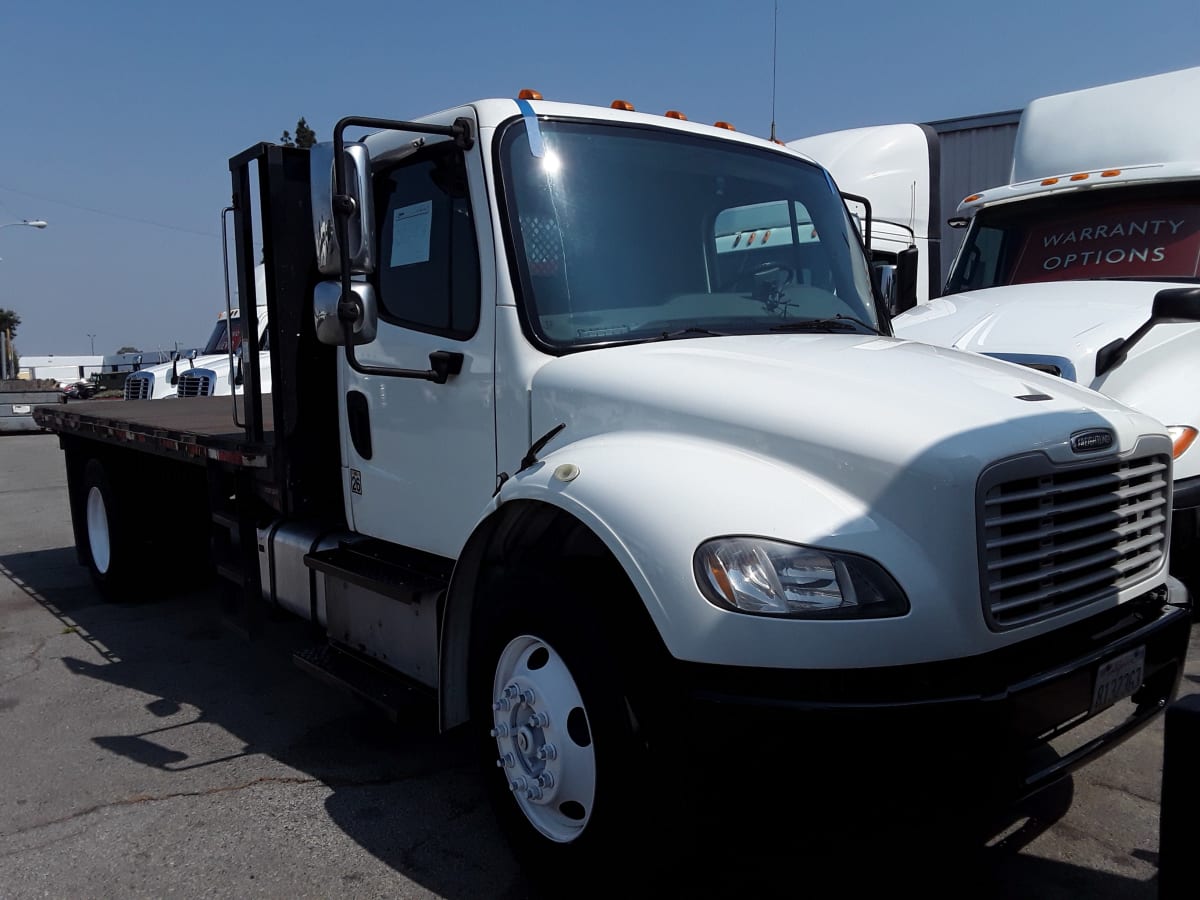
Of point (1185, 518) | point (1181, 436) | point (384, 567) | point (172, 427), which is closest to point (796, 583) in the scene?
point (384, 567)

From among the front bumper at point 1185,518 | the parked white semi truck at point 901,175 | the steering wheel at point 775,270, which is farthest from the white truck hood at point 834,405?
the parked white semi truck at point 901,175

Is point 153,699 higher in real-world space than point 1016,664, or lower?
lower

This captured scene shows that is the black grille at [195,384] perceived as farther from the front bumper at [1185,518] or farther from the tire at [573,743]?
the front bumper at [1185,518]

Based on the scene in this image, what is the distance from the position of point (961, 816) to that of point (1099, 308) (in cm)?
425

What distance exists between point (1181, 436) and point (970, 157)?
23.8ft

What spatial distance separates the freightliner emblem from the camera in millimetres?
2645

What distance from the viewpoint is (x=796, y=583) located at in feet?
7.75

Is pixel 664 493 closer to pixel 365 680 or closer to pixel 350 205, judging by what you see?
pixel 350 205

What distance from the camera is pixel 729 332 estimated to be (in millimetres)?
3395

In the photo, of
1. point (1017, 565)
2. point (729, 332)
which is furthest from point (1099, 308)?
point (1017, 565)

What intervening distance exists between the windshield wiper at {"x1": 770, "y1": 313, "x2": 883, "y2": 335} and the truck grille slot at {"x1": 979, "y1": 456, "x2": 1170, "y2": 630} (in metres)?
1.13

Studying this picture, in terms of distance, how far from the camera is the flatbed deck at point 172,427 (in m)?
4.74

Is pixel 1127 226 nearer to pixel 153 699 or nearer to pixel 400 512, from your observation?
pixel 400 512

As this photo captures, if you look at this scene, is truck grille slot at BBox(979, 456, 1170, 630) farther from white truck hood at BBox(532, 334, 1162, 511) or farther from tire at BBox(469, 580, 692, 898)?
tire at BBox(469, 580, 692, 898)
